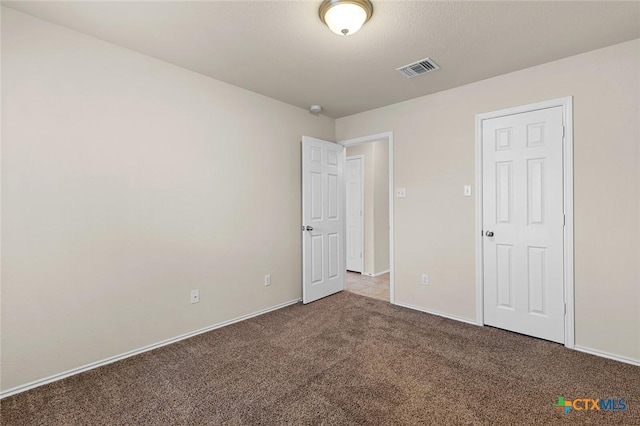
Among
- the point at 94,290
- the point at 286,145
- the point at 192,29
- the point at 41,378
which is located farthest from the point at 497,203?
the point at 41,378

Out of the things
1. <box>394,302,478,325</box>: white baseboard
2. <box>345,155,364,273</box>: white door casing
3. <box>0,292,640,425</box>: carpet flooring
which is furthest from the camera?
<box>345,155,364,273</box>: white door casing

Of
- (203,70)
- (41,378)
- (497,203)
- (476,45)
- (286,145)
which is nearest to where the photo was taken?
(41,378)

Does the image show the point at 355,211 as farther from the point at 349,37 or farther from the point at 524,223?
the point at 349,37

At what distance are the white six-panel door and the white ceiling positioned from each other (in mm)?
598

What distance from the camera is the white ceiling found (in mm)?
1910

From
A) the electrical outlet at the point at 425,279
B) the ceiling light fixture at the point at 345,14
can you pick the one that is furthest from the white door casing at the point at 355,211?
the ceiling light fixture at the point at 345,14

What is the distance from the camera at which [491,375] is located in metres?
2.15

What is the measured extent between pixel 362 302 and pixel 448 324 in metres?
1.05

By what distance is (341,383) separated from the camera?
206 cm

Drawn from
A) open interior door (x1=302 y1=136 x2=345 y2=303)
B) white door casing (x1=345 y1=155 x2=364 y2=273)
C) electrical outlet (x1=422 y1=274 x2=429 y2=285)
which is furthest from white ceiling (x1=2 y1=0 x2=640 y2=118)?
white door casing (x1=345 y1=155 x2=364 y2=273)

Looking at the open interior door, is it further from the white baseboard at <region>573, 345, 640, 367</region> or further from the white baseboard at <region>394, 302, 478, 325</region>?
the white baseboard at <region>573, 345, 640, 367</region>

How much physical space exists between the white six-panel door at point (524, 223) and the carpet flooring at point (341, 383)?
0.22 meters

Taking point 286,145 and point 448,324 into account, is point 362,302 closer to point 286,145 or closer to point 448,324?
point 448,324

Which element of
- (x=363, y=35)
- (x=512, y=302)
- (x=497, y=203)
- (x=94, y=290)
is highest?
(x=363, y=35)
